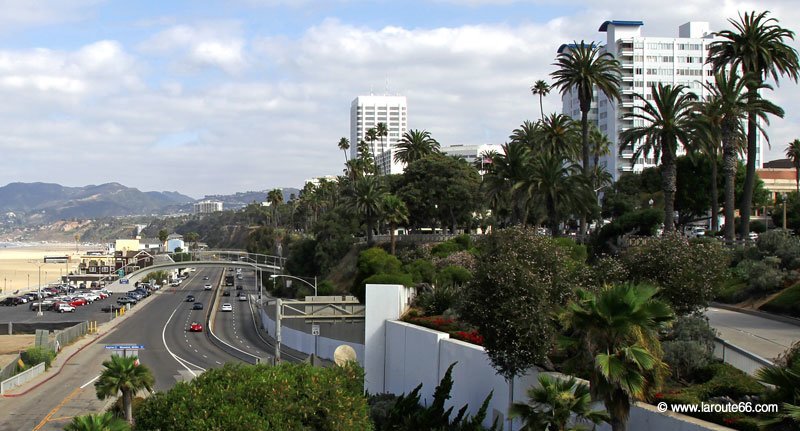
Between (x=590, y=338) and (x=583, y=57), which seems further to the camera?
(x=583, y=57)

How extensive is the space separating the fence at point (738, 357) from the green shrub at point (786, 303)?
14.4 metres

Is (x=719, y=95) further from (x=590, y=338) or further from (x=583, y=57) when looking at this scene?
(x=590, y=338)

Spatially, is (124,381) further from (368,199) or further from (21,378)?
(368,199)

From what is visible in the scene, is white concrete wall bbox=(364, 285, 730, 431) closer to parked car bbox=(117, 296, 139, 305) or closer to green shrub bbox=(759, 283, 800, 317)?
green shrub bbox=(759, 283, 800, 317)

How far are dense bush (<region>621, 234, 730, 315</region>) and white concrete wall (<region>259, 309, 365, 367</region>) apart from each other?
75.3 feet

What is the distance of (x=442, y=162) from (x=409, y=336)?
220ft

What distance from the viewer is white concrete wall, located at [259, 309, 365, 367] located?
5258 centimetres

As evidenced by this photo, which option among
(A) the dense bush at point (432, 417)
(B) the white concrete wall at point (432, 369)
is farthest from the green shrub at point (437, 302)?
(A) the dense bush at point (432, 417)

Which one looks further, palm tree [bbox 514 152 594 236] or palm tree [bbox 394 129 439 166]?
palm tree [bbox 394 129 439 166]

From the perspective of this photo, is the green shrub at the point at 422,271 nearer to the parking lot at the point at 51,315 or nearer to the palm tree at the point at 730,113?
the palm tree at the point at 730,113

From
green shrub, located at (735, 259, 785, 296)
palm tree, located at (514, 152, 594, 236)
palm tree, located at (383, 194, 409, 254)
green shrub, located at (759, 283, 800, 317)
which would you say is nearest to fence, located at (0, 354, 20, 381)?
palm tree, located at (514, 152, 594, 236)

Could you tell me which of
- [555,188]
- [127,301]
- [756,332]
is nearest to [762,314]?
[756,332]

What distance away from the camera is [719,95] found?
5831 centimetres

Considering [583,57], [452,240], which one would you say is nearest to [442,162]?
[452,240]
